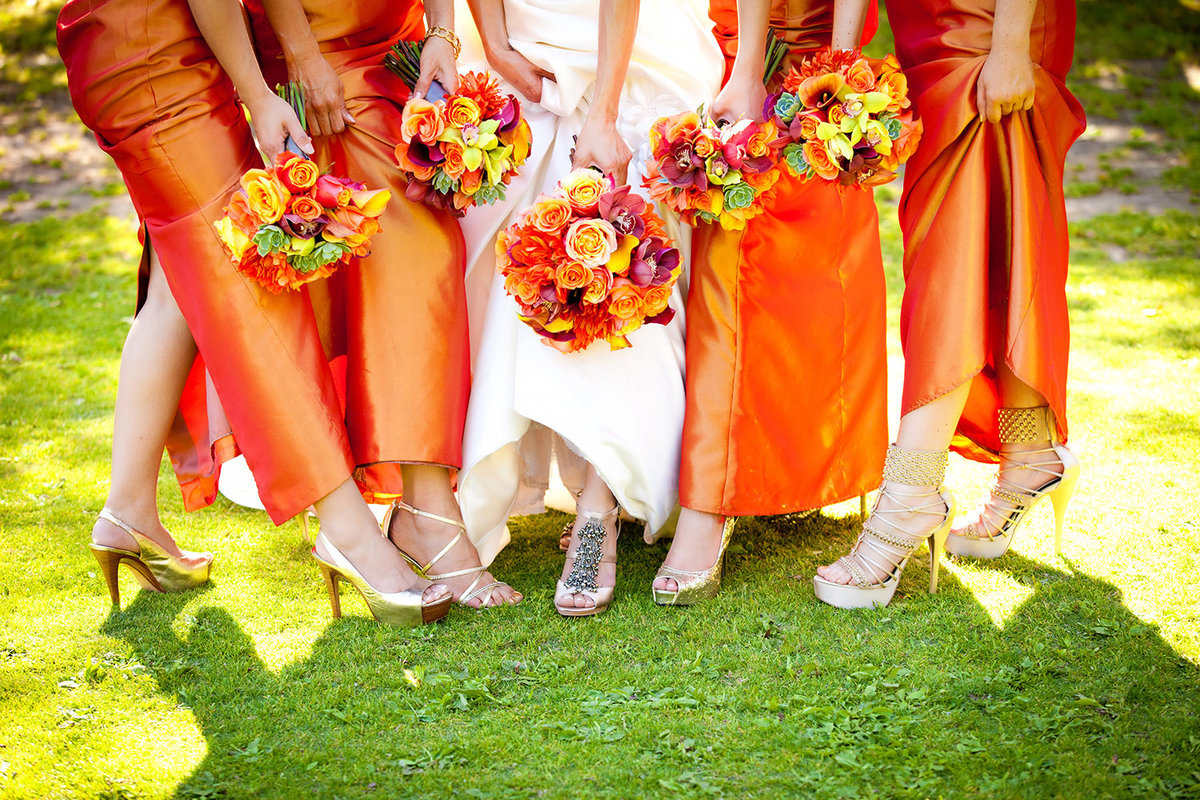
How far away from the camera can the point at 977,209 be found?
292 centimetres

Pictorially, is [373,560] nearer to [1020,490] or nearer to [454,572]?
[454,572]

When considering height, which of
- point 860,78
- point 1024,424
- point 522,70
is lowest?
point 1024,424

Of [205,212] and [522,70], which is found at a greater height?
[522,70]

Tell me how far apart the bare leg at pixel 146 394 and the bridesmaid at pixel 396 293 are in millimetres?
530

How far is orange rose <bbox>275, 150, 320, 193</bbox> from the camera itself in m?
2.69

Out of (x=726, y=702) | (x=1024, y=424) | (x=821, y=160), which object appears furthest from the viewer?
(x=1024, y=424)

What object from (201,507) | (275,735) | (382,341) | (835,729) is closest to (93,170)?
(201,507)

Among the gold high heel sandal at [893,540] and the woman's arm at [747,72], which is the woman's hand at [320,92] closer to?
the woman's arm at [747,72]

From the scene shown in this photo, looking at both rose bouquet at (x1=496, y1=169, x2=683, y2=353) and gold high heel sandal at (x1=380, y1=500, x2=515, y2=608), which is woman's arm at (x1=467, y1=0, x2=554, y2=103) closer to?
rose bouquet at (x1=496, y1=169, x2=683, y2=353)

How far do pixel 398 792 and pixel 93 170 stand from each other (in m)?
8.38

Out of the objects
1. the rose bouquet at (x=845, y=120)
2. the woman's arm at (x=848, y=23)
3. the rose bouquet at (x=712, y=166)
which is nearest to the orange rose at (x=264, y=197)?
the rose bouquet at (x=712, y=166)

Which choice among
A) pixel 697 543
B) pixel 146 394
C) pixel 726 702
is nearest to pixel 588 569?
pixel 697 543

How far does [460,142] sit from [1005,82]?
149cm

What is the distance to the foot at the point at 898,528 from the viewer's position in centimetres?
298
